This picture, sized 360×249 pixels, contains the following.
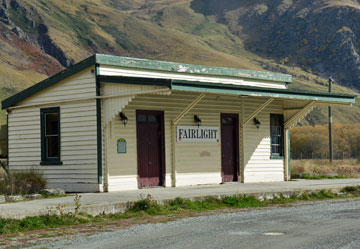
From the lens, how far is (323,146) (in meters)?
57.3

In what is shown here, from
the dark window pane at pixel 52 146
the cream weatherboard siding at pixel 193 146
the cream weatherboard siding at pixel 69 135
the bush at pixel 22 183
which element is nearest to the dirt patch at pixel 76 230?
the cream weatherboard siding at pixel 193 146

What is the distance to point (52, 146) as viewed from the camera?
62.8 feet

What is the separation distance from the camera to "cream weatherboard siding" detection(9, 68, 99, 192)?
17812 millimetres

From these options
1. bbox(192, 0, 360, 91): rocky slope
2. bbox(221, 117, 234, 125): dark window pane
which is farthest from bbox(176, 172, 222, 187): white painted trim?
bbox(192, 0, 360, 91): rocky slope

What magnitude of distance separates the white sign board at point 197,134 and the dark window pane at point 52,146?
374cm

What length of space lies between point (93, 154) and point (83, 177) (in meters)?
0.78

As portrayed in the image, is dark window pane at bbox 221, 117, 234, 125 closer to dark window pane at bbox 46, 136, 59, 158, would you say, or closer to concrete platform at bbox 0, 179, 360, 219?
concrete platform at bbox 0, 179, 360, 219

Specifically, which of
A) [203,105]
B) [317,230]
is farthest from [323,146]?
[317,230]

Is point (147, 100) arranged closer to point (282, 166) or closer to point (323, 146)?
point (282, 166)

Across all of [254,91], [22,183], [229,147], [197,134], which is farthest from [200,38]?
[22,183]

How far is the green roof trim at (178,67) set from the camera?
18.0 m

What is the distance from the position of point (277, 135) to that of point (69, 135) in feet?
28.0

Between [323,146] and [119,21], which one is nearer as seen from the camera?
[323,146]

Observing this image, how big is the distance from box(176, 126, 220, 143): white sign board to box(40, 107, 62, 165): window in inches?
148
